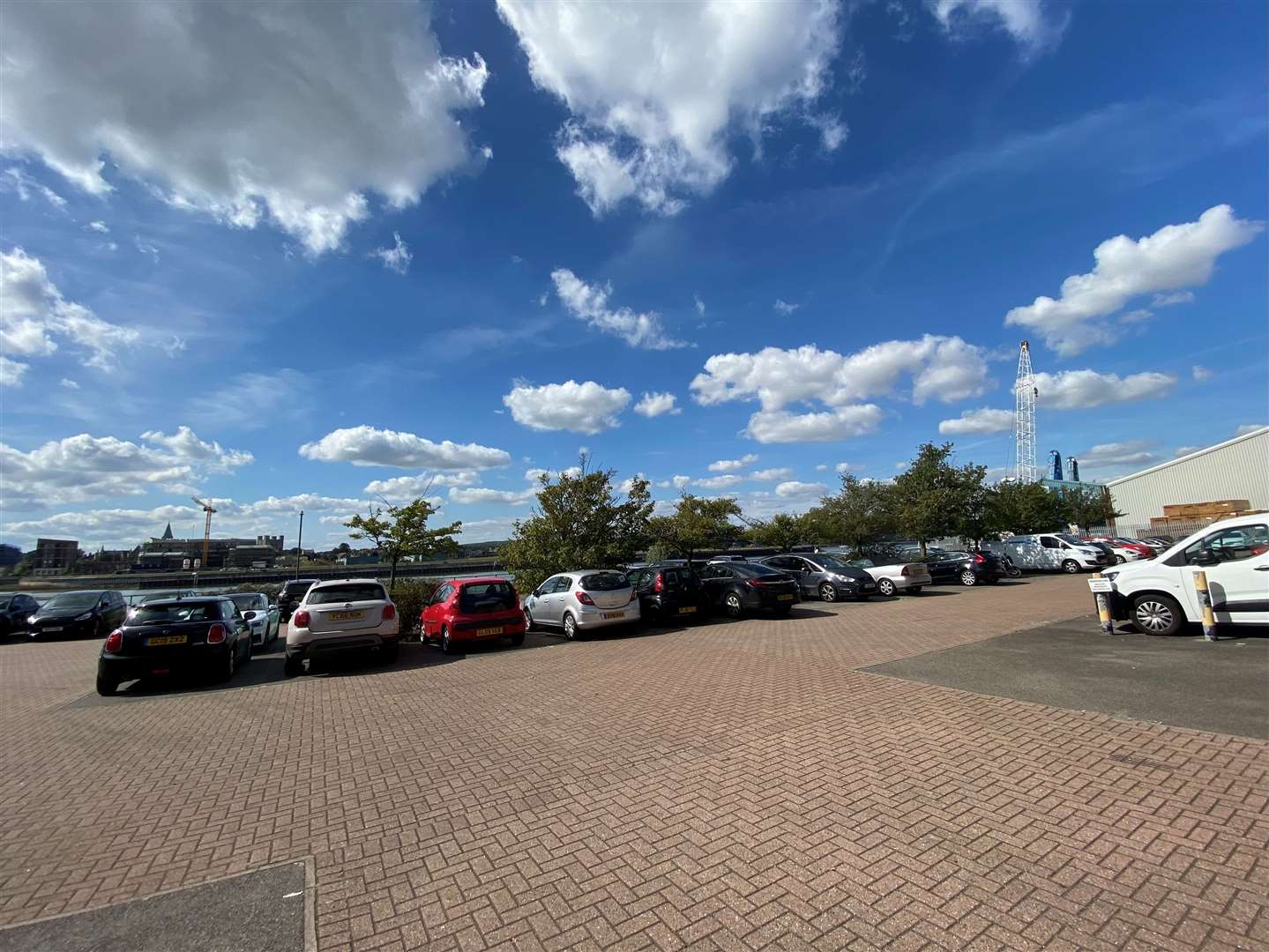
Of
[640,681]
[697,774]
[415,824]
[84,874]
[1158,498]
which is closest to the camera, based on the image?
[84,874]

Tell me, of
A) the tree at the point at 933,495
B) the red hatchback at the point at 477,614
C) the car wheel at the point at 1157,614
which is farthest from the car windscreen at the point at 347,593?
the tree at the point at 933,495

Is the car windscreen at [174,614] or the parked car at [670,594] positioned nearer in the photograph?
the car windscreen at [174,614]

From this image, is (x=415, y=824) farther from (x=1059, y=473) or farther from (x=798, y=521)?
(x=1059, y=473)

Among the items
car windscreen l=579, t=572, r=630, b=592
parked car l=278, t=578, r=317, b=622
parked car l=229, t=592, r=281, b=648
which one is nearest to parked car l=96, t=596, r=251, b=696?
parked car l=229, t=592, r=281, b=648

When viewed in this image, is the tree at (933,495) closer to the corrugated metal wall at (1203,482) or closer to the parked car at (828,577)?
the parked car at (828,577)

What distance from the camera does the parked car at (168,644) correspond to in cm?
853

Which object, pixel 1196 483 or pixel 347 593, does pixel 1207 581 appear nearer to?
pixel 347 593

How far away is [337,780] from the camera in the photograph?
4.76m

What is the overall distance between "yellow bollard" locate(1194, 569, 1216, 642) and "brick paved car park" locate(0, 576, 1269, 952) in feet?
17.0

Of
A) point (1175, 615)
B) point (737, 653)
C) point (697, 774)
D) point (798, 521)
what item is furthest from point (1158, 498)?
point (697, 774)

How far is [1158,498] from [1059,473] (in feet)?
237

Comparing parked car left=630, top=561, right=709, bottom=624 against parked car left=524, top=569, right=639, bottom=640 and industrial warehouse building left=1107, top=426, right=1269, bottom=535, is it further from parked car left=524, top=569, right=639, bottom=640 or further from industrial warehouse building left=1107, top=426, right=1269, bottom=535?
industrial warehouse building left=1107, top=426, right=1269, bottom=535

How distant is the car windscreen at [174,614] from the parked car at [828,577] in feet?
44.4

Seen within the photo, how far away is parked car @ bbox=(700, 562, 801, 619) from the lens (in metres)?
15.1
